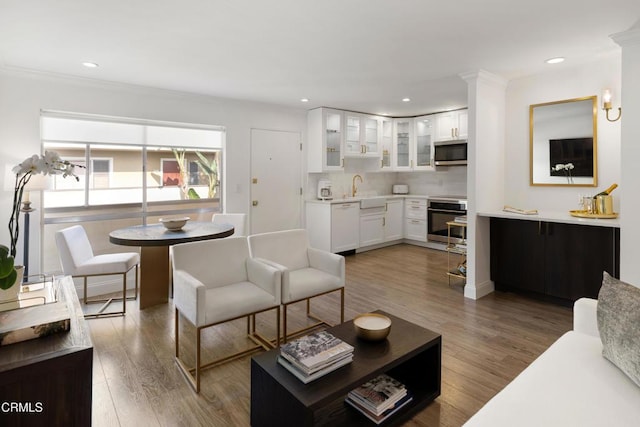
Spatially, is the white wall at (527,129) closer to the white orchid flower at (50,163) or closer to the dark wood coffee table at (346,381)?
the dark wood coffee table at (346,381)

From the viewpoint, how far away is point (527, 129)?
383 centimetres

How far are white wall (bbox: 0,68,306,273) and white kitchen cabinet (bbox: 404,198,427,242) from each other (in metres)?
2.60

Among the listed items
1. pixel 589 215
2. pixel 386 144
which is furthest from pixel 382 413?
pixel 386 144

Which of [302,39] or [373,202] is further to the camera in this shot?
[373,202]

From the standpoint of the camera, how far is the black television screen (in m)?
3.43

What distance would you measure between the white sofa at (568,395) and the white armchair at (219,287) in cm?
152

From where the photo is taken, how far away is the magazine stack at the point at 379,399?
177 cm

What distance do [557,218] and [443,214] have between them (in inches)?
105

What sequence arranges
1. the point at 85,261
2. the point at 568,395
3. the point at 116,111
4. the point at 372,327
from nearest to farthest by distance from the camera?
the point at 568,395 < the point at 372,327 < the point at 85,261 < the point at 116,111

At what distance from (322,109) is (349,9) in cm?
314

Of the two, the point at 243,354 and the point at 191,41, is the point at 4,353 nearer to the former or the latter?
the point at 243,354

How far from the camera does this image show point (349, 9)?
89.6 inches

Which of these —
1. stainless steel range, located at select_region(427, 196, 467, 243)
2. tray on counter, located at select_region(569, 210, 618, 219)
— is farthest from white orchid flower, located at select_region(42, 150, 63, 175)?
stainless steel range, located at select_region(427, 196, 467, 243)

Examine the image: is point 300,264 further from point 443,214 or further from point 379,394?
point 443,214
